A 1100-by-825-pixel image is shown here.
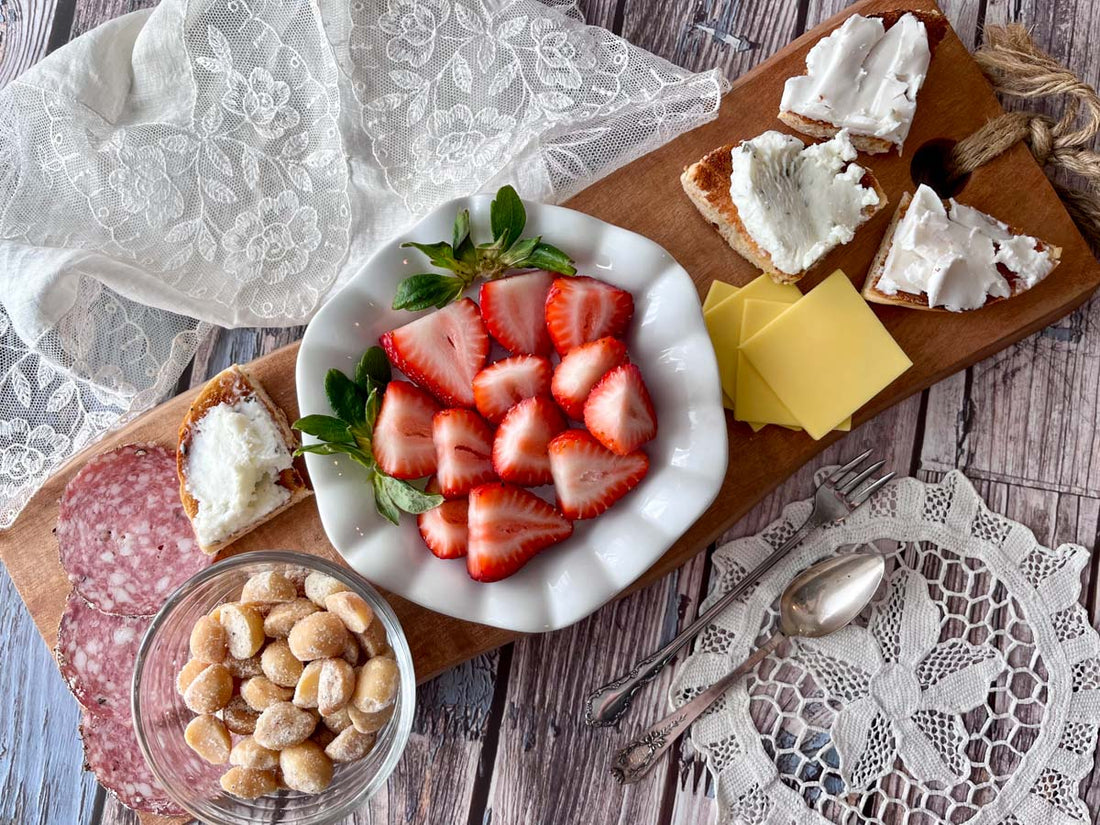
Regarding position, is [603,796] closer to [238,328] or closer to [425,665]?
[425,665]

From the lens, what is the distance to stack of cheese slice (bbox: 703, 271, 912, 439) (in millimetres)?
1695

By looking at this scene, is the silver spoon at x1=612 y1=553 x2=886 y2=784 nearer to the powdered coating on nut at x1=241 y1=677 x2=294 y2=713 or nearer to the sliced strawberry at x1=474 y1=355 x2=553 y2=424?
the sliced strawberry at x1=474 y1=355 x2=553 y2=424

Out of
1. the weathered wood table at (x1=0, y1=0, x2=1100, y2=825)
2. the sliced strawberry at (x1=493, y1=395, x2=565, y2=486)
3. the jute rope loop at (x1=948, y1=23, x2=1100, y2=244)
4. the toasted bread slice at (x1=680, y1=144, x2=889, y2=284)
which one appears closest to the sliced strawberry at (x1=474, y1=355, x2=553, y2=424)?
→ the sliced strawberry at (x1=493, y1=395, x2=565, y2=486)

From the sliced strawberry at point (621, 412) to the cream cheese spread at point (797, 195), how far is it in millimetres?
374

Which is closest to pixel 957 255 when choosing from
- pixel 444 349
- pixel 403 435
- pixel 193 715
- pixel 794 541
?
pixel 794 541

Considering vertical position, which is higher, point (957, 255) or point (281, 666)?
point (957, 255)

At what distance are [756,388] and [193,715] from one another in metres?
1.19

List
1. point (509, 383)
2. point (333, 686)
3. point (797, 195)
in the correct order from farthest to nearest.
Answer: point (797, 195), point (509, 383), point (333, 686)

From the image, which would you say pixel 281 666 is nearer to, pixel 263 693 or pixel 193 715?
pixel 263 693

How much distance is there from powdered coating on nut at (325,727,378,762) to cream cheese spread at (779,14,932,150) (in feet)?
4.50

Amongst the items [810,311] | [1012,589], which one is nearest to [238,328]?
[810,311]

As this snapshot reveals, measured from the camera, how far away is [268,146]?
1.81m

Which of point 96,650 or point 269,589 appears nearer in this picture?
point 269,589

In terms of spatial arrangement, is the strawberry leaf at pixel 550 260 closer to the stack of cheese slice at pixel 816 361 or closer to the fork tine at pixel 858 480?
the stack of cheese slice at pixel 816 361
